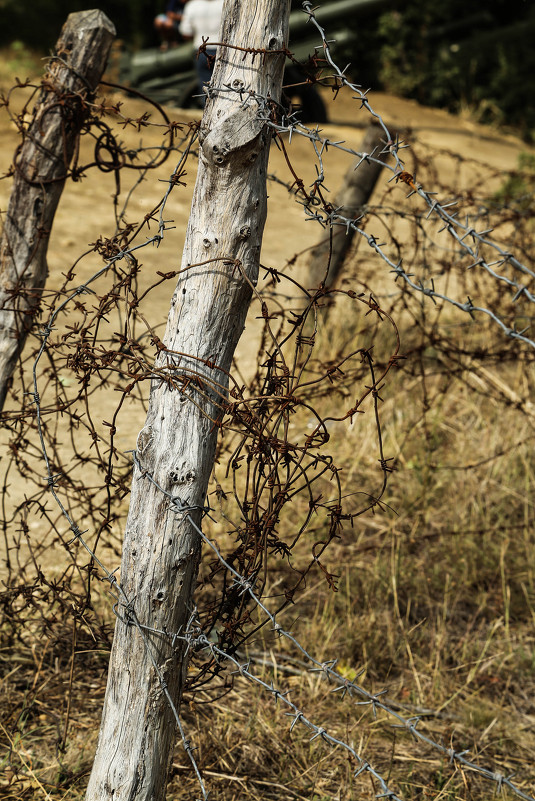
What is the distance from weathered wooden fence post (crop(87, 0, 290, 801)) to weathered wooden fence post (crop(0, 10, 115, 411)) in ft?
2.78

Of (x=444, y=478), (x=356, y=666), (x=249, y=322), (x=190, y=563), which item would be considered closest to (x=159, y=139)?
(x=249, y=322)

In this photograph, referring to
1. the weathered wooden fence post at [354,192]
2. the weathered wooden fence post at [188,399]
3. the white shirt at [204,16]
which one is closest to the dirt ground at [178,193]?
the weathered wooden fence post at [354,192]

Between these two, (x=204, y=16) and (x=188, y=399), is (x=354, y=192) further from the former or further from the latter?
(x=204, y=16)

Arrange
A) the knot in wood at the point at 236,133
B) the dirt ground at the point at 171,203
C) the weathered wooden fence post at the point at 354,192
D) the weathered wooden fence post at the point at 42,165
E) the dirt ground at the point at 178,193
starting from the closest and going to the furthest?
the knot in wood at the point at 236,133 → the weathered wooden fence post at the point at 42,165 → the weathered wooden fence post at the point at 354,192 → the dirt ground at the point at 171,203 → the dirt ground at the point at 178,193

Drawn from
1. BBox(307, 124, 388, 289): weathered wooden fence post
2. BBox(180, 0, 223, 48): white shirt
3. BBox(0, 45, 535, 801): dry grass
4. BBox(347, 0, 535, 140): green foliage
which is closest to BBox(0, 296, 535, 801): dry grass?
BBox(0, 45, 535, 801): dry grass

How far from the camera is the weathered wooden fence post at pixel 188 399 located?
5.62 feet

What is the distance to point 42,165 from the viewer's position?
97.7 inches

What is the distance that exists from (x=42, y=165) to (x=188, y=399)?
116cm

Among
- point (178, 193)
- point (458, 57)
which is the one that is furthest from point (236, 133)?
point (458, 57)

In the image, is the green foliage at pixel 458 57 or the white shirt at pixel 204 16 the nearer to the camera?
→ the white shirt at pixel 204 16

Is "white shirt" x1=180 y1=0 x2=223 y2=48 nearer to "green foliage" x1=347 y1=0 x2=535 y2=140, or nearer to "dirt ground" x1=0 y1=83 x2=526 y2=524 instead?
"dirt ground" x1=0 y1=83 x2=526 y2=524

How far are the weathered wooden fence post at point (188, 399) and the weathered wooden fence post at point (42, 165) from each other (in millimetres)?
848

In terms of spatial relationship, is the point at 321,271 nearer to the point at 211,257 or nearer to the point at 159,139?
the point at 211,257

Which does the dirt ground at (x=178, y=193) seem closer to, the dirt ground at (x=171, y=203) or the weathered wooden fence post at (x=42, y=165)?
the dirt ground at (x=171, y=203)
